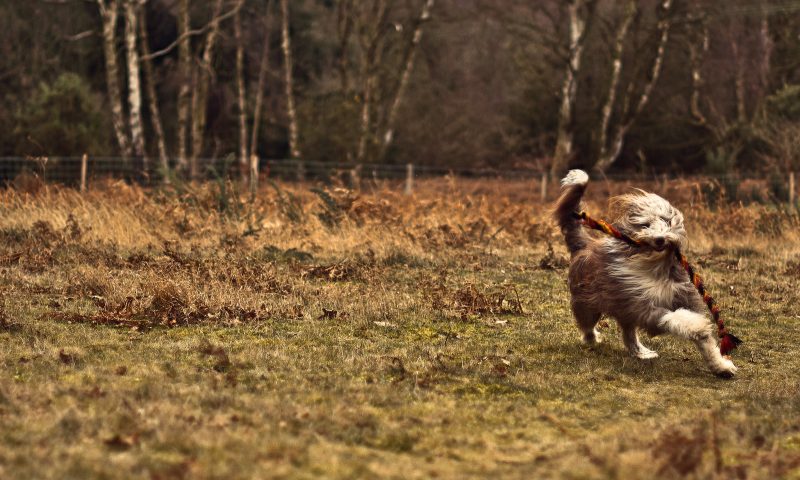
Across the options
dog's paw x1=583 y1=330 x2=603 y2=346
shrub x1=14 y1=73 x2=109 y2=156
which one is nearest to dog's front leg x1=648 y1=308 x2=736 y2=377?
dog's paw x1=583 y1=330 x2=603 y2=346

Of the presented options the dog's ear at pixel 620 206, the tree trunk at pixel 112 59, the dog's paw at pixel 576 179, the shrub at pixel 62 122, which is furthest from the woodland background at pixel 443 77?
the dog's ear at pixel 620 206

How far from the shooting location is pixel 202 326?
7.47 m

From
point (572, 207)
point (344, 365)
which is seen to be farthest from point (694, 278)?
point (344, 365)

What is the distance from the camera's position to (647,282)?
6539 millimetres

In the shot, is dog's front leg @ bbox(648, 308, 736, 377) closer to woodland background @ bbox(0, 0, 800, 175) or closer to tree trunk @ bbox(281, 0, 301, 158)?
woodland background @ bbox(0, 0, 800, 175)

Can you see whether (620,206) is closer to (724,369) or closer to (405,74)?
(724,369)

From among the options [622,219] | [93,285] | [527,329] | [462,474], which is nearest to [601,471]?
[462,474]

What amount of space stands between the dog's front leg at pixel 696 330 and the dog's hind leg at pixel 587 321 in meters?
0.79

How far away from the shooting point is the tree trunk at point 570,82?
85.2 feet

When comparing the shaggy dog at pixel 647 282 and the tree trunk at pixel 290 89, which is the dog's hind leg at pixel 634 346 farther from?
the tree trunk at pixel 290 89

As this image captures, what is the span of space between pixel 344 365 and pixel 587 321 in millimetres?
2138

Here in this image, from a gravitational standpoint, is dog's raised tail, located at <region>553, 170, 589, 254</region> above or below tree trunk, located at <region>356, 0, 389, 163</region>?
below

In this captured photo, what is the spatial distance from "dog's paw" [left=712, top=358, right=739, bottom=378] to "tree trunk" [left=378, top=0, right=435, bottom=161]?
23.0m

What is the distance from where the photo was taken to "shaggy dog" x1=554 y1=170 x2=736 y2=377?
6.38 meters
